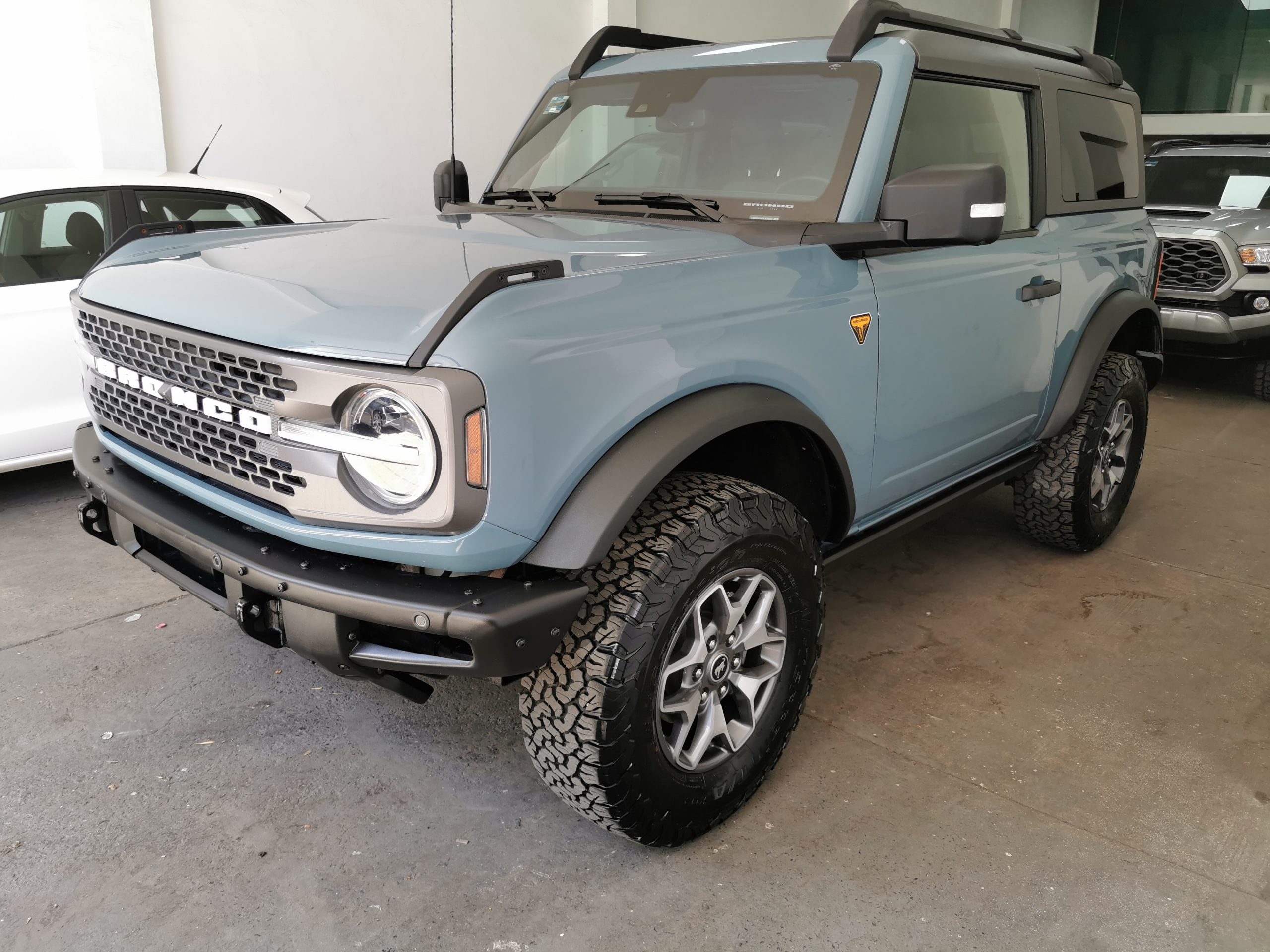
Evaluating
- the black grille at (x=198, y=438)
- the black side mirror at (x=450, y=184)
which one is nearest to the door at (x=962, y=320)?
the black grille at (x=198, y=438)

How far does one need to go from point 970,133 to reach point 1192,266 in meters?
5.13

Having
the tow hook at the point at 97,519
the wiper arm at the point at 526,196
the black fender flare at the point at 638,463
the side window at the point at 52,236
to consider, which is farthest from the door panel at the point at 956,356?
the side window at the point at 52,236

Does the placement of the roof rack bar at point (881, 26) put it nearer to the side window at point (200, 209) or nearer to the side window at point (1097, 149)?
the side window at point (1097, 149)

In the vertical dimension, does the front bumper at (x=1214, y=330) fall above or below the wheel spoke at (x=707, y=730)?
above

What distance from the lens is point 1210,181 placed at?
7.92 meters

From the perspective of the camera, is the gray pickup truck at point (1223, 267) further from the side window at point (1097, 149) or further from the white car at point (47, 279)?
the white car at point (47, 279)

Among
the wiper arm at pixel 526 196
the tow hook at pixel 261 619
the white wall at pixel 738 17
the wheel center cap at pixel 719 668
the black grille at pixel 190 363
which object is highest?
the white wall at pixel 738 17

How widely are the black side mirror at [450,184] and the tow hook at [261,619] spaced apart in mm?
1976

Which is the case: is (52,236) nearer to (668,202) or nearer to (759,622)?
(668,202)

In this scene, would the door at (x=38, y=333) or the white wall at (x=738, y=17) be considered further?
the white wall at (x=738, y=17)

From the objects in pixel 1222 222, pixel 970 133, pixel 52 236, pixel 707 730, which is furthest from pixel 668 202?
pixel 1222 222

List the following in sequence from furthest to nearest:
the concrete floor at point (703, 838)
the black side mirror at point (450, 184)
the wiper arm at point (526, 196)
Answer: the black side mirror at point (450, 184) → the wiper arm at point (526, 196) → the concrete floor at point (703, 838)

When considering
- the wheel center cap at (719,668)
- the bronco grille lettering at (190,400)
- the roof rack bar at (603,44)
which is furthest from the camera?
the roof rack bar at (603,44)

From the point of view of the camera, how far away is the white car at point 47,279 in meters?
4.21
